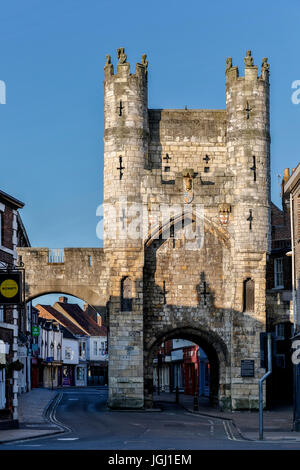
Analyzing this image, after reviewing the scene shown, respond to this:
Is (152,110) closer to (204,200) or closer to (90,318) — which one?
(204,200)

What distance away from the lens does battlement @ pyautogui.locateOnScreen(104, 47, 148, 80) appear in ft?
138

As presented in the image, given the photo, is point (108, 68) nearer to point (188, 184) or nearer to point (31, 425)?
point (188, 184)

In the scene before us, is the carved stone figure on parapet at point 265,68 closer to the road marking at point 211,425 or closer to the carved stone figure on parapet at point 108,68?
the carved stone figure on parapet at point 108,68

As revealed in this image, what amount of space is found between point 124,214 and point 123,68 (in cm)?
717

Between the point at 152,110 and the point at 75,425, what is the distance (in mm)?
18017

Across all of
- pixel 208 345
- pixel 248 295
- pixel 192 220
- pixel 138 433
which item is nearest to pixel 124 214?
pixel 192 220

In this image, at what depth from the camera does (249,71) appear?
4244cm

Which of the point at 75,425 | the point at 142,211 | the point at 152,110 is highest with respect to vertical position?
the point at 152,110

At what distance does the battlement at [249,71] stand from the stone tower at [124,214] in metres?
4.17

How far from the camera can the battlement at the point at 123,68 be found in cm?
4212

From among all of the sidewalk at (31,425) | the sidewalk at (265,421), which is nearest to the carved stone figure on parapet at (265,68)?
the sidewalk at (265,421)

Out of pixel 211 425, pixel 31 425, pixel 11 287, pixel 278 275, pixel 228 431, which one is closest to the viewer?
pixel 11 287
